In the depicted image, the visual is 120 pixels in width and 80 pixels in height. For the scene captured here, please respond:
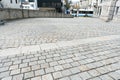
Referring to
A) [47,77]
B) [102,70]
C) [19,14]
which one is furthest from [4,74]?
[19,14]

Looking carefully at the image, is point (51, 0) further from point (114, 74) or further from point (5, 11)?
point (114, 74)

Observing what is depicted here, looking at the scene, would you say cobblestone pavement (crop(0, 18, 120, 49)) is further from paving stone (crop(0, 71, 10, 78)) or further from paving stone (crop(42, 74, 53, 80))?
paving stone (crop(42, 74, 53, 80))

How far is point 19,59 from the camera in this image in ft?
11.4

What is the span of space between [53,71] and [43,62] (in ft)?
1.96

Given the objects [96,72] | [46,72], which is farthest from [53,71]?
[96,72]

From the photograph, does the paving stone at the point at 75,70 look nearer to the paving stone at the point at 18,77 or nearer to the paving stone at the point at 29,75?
the paving stone at the point at 29,75

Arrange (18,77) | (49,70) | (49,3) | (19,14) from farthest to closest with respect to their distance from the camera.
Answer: (49,3)
(19,14)
(49,70)
(18,77)

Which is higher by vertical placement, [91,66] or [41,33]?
[41,33]

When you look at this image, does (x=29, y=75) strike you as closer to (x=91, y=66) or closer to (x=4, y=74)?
(x=4, y=74)

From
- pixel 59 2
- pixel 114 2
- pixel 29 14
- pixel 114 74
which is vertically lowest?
pixel 114 74

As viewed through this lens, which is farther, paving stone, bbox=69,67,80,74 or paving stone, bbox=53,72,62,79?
paving stone, bbox=69,67,80,74

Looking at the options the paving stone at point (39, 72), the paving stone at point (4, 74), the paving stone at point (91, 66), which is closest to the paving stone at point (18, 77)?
the paving stone at point (4, 74)

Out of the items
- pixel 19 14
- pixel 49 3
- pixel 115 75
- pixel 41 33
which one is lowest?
pixel 115 75

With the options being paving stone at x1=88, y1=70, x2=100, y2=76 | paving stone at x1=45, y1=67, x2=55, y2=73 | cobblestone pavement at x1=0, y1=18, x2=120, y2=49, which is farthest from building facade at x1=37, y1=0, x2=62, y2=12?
paving stone at x1=88, y1=70, x2=100, y2=76
